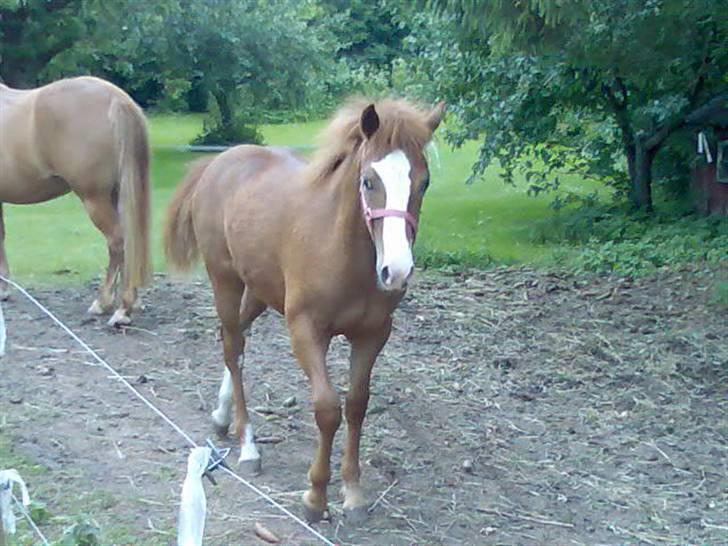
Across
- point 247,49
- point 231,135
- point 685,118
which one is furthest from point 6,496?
point 231,135

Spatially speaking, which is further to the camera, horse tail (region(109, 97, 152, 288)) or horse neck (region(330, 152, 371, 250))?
horse tail (region(109, 97, 152, 288))

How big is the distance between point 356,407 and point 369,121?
1203mm

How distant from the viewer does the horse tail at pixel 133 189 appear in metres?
7.08

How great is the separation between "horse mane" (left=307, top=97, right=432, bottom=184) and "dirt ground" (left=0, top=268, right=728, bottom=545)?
4.79 ft

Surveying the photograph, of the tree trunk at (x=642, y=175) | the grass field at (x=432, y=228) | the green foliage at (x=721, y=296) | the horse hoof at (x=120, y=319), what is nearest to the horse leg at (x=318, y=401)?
the grass field at (x=432, y=228)

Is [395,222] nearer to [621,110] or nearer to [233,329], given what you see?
[233,329]

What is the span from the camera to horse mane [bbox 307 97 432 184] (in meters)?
3.89

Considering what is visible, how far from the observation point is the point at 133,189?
713cm

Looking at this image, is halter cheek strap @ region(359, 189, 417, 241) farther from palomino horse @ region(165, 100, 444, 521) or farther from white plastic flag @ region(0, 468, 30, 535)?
white plastic flag @ region(0, 468, 30, 535)

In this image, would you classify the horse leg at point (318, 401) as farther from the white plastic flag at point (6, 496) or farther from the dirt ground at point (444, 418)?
the white plastic flag at point (6, 496)

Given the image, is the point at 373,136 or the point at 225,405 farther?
the point at 225,405

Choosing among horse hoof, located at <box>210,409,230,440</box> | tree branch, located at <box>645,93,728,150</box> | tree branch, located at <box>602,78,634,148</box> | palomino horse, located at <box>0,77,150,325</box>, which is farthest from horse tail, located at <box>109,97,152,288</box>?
tree branch, located at <box>645,93,728,150</box>

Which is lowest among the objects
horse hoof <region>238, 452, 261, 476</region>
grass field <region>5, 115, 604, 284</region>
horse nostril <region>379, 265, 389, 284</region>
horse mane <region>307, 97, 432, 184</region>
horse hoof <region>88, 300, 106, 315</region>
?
grass field <region>5, 115, 604, 284</region>

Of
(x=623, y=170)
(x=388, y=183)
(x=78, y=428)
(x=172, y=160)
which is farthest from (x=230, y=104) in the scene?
(x=388, y=183)
